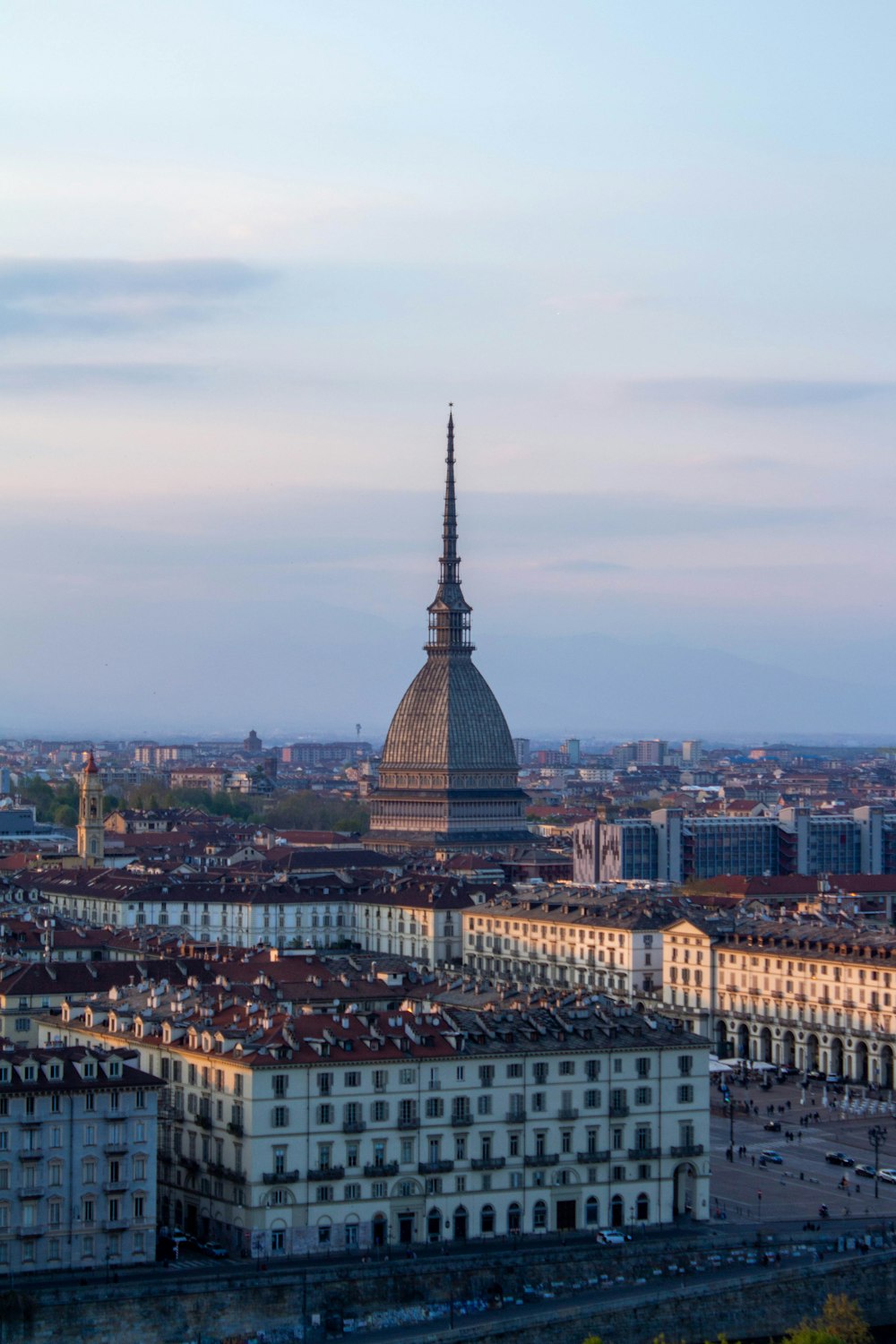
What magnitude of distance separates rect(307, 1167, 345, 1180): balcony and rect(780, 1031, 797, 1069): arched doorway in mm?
37509

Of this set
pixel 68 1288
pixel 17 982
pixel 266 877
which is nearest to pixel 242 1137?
pixel 68 1288

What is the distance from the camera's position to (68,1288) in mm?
55062

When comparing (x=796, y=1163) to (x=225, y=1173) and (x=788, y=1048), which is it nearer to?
(x=225, y=1173)

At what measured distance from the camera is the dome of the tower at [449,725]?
188 meters

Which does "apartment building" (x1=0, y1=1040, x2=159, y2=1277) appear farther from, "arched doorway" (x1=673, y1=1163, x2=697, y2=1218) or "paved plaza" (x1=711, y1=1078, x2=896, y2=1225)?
"paved plaza" (x1=711, y1=1078, x2=896, y2=1225)

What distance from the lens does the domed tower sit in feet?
608

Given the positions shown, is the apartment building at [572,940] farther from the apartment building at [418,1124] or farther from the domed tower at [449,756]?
the domed tower at [449,756]

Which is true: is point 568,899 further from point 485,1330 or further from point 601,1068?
point 485,1330

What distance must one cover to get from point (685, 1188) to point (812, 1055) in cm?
2976

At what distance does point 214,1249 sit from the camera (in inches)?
2375

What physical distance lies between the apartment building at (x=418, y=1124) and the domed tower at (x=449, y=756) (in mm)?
113522

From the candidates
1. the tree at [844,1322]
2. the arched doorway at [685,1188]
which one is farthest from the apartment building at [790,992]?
the tree at [844,1322]

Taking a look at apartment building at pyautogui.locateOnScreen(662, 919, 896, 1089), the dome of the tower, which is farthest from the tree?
the dome of the tower

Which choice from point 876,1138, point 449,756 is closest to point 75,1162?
point 876,1138
